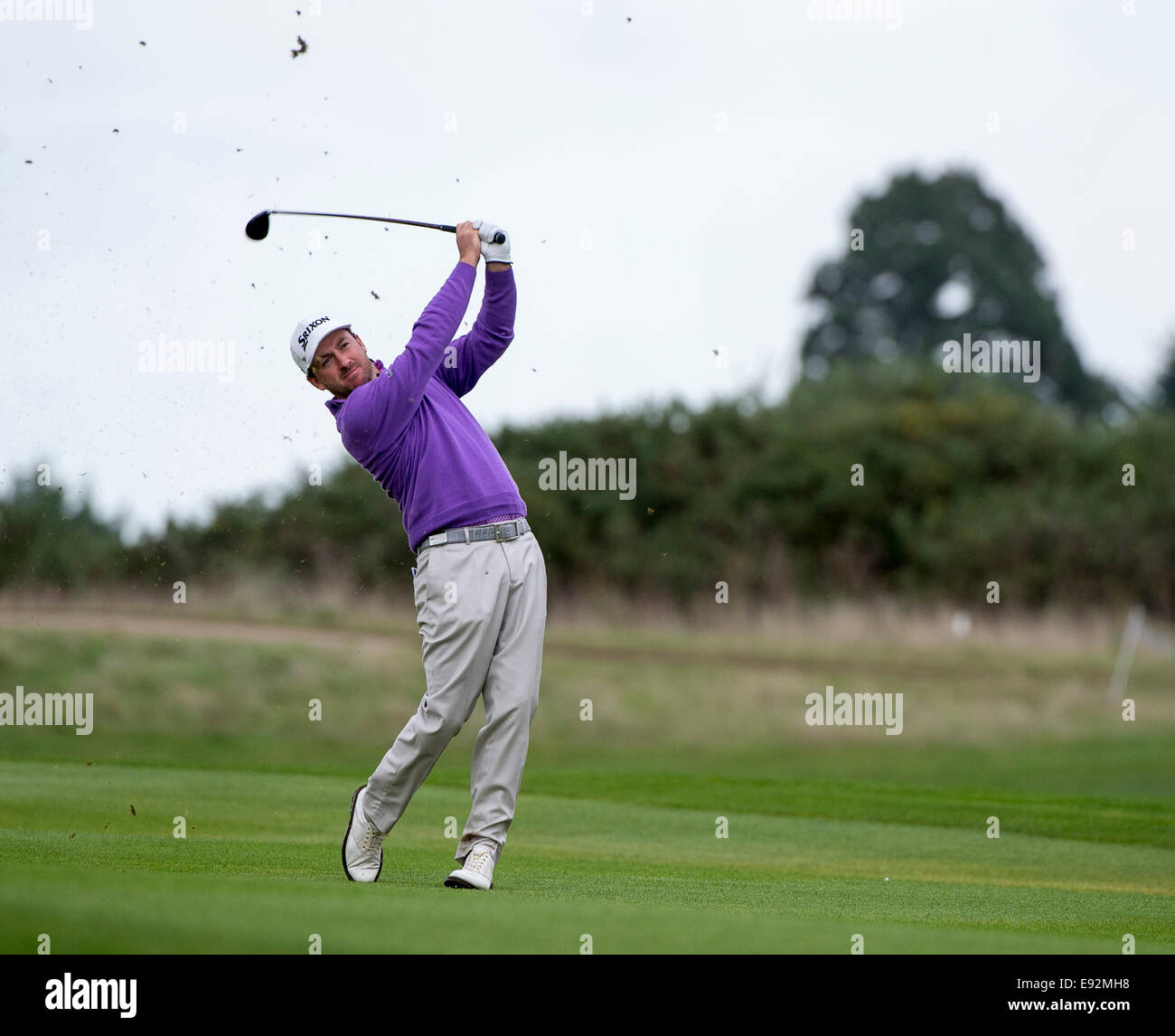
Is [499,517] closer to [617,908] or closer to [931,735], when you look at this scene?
[617,908]

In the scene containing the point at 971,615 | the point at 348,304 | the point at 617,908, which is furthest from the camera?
the point at 971,615

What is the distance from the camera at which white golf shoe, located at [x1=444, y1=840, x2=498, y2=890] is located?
4.80 m

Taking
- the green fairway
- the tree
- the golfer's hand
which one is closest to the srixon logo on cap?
the golfer's hand

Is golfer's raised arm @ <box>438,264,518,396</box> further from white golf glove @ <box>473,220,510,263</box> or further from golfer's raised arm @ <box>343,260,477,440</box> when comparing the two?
golfer's raised arm @ <box>343,260,477,440</box>

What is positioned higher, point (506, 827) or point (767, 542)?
point (767, 542)

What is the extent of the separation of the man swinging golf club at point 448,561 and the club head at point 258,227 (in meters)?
1.47

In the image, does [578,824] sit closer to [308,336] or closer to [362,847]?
[362,847]

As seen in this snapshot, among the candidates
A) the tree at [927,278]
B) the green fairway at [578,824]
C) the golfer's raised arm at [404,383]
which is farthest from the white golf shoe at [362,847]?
the tree at [927,278]

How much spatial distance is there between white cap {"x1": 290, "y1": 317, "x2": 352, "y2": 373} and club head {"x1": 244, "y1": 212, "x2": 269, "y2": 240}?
1445 mm

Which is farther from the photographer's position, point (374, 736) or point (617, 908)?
point (374, 736)

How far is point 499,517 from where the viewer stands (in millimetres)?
5238
